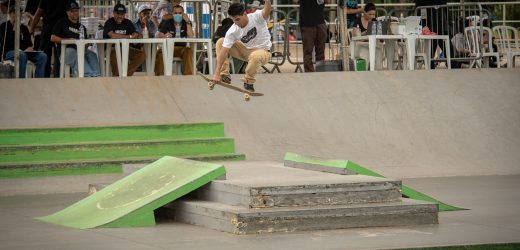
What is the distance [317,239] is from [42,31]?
9.92 meters

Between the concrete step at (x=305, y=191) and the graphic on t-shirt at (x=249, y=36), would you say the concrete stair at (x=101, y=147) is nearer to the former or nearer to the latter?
the graphic on t-shirt at (x=249, y=36)

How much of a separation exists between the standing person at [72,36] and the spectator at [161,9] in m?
1.68

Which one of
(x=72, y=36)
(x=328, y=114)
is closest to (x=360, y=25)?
(x=328, y=114)

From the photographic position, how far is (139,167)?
14125 mm

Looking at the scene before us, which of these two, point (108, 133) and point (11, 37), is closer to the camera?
point (108, 133)

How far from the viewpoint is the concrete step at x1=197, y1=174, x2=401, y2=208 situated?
452 inches

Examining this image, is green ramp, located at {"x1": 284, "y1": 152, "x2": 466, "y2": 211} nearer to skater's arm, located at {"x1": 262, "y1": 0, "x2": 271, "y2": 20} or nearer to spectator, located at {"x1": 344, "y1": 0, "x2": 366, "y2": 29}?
skater's arm, located at {"x1": 262, "y1": 0, "x2": 271, "y2": 20}

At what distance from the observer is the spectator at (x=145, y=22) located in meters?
20.5

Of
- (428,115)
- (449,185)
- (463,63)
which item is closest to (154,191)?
(449,185)

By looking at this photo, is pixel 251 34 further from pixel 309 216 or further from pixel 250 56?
pixel 309 216

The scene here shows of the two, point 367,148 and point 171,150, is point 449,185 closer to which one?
point 367,148

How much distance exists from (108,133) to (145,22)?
16.1 feet

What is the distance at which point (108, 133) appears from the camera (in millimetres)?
16203

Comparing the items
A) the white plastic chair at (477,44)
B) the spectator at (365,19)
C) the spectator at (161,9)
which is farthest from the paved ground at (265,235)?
the spectator at (365,19)
